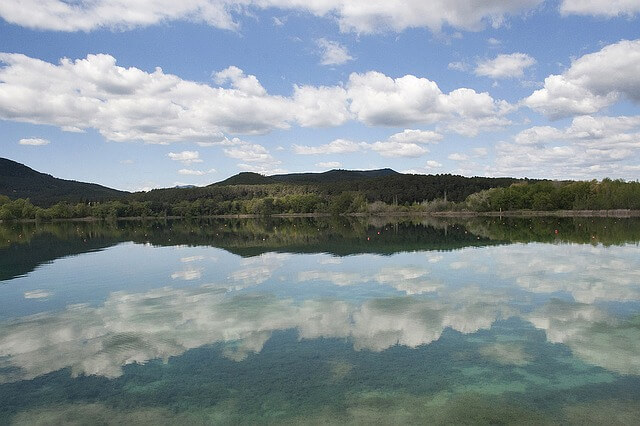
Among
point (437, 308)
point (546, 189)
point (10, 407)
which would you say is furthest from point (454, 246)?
point (546, 189)

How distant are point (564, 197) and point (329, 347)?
148 meters

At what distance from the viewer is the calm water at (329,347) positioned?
32.8 feet

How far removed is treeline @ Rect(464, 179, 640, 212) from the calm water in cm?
11458

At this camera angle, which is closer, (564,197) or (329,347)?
(329,347)

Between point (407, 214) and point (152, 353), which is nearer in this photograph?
point (152, 353)

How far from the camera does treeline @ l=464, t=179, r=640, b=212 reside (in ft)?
414

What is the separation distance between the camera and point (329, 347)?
1393 centimetres

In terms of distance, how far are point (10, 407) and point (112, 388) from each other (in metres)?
2.08

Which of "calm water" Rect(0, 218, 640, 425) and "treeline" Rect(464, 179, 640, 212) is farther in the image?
"treeline" Rect(464, 179, 640, 212)

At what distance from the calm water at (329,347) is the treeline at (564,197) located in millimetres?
114582

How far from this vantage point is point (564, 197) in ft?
466

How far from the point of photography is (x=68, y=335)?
1628cm

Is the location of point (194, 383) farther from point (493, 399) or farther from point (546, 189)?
point (546, 189)

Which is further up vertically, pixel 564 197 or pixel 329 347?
pixel 564 197
